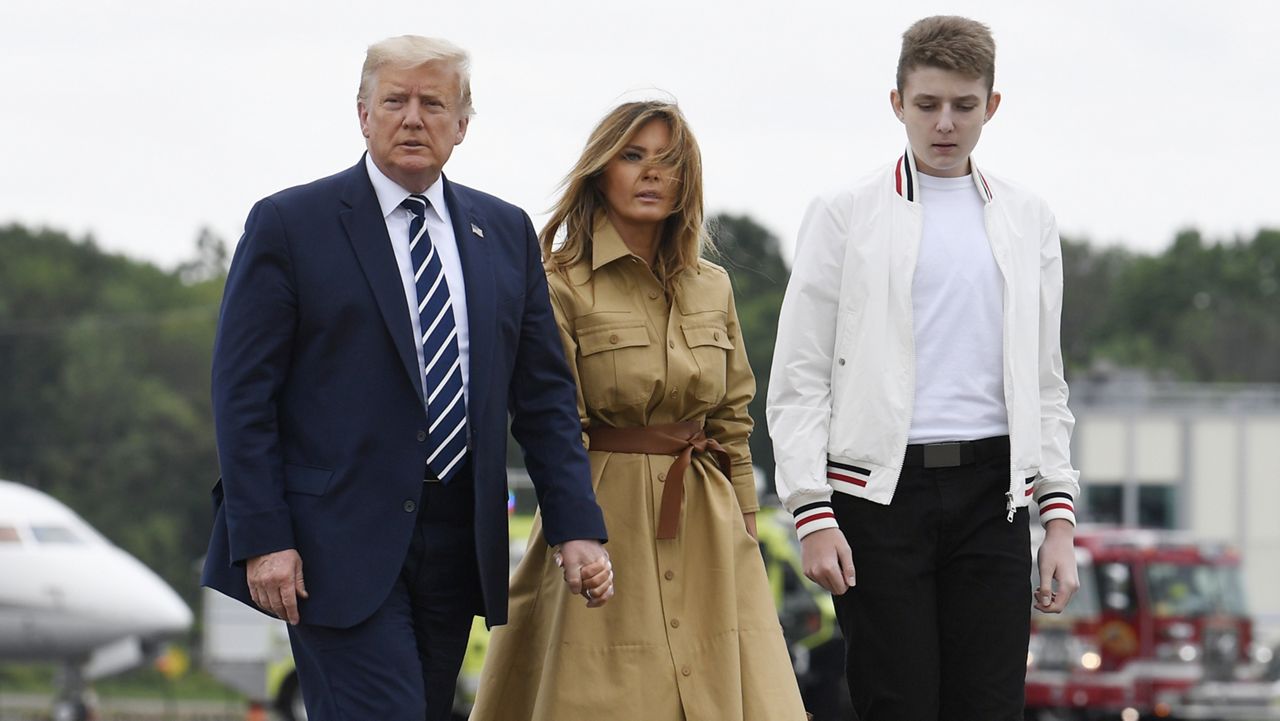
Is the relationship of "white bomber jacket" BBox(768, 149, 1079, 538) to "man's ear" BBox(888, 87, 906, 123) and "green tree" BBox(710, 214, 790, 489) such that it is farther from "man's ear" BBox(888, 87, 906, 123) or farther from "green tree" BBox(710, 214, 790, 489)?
"green tree" BBox(710, 214, 790, 489)

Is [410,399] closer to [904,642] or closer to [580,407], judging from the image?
[580,407]

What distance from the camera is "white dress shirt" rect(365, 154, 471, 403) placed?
432cm

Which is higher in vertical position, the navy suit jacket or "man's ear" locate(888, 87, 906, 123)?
"man's ear" locate(888, 87, 906, 123)

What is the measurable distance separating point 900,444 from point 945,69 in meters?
0.83

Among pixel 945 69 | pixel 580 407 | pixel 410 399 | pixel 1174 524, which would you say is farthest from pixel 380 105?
pixel 1174 524

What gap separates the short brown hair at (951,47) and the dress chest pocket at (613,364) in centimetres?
92

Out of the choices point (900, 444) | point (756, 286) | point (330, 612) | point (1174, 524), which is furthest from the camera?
point (756, 286)

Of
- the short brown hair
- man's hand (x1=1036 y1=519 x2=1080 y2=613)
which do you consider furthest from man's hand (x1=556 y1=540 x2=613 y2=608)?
the short brown hair

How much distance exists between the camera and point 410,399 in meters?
4.24

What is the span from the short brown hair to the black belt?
31.4 inches

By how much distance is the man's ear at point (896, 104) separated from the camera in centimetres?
457

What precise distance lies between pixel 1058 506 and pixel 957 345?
46 centimetres

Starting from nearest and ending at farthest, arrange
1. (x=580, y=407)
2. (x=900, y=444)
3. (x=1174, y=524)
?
(x=900, y=444), (x=580, y=407), (x=1174, y=524)

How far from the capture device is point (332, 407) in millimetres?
4219
